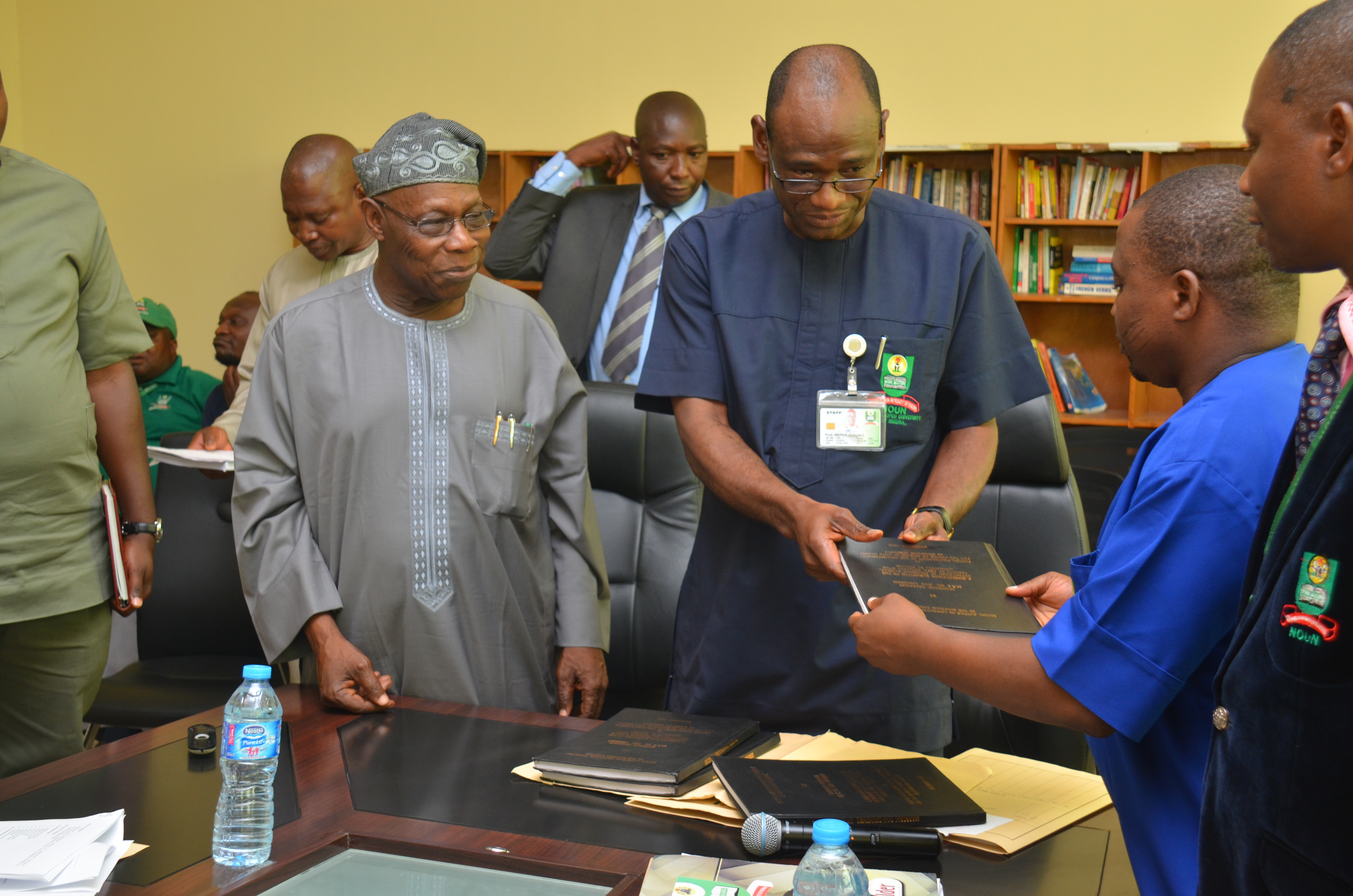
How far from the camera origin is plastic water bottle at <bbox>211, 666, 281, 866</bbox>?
3.92ft

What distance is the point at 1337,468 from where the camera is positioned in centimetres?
79

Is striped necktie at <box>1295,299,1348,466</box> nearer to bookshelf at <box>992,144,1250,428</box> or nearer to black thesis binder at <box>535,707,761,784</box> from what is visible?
black thesis binder at <box>535,707,761,784</box>

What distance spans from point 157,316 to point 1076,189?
13.1 feet

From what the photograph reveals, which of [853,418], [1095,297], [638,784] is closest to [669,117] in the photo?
[853,418]

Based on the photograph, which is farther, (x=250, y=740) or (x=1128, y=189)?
(x=1128, y=189)

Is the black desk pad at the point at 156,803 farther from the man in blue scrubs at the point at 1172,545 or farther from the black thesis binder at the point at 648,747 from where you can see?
the man in blue scrubs at the point at 1172,545

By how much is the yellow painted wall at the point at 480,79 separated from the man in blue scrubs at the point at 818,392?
365 cm

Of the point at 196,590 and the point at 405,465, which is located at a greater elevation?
the point at 405,465

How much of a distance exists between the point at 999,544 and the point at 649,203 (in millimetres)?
1935

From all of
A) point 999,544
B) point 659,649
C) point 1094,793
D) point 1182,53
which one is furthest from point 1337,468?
point 1182,53

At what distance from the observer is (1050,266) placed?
5.13 meters

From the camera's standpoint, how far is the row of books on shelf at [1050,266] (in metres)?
5.04

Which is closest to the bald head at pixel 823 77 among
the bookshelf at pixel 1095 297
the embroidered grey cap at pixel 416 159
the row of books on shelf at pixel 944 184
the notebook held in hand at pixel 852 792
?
the embroidered grey cap at pixel 416 159

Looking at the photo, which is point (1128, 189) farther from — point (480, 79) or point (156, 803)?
point (156, 803)
